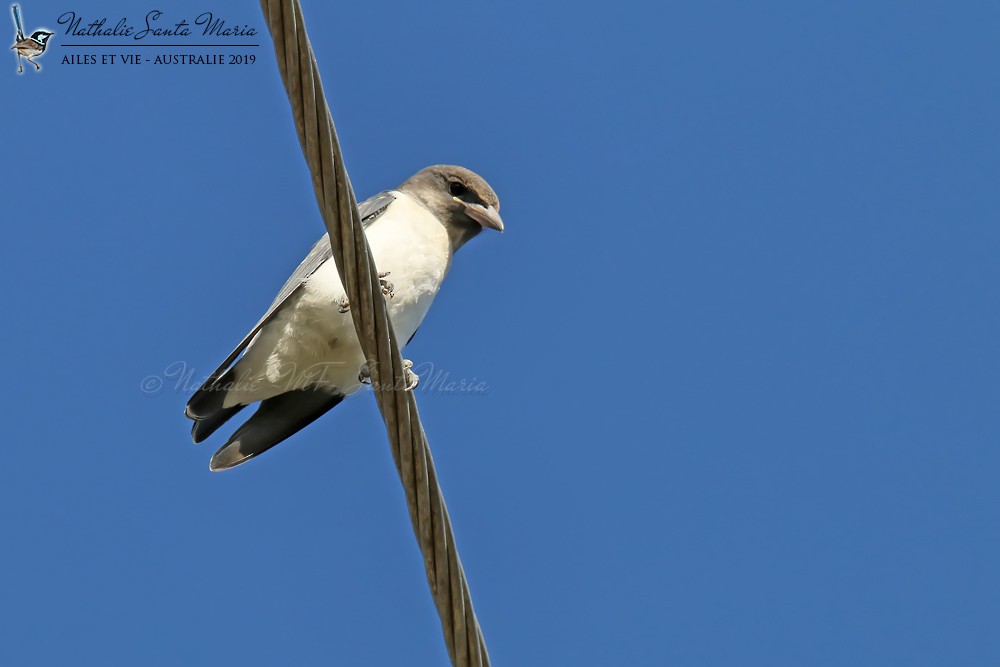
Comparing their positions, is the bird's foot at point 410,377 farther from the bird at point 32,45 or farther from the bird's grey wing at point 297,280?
the bird at point 32,45

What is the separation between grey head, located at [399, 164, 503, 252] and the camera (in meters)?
5.86

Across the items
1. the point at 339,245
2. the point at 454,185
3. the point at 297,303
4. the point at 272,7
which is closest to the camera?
the point at 272,7

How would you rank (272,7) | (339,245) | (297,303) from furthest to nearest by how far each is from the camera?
(297,303), (339,245), (272,7)

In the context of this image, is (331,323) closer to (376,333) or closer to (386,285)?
(386,285)

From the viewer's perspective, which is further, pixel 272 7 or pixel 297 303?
pixel 297 303

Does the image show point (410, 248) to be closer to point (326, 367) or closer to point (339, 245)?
point (326, 367)

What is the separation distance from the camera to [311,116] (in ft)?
9.62

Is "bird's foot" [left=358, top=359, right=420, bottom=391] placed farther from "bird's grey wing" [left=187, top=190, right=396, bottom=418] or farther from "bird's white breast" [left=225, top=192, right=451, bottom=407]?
"bird's grey wing" [left=187, top=190, right=396, bottom=418]

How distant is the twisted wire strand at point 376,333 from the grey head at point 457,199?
2.69m

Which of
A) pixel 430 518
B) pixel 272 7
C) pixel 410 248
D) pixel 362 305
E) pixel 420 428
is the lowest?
pixel 430 518

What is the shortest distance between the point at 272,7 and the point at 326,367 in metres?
2.53

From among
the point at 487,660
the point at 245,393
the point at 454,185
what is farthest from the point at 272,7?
the point at 454,185

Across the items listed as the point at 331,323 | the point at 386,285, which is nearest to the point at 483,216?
the point at 386,285

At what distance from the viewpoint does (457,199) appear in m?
5.91
